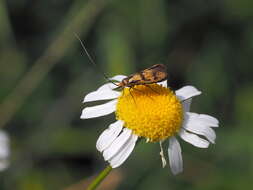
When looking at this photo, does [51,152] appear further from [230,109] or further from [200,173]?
[230,109]

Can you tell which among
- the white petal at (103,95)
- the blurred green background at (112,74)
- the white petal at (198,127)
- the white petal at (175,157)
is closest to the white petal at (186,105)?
the white petal at (198,127)

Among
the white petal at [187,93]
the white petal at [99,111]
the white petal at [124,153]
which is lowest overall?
the white petal at [187,93]

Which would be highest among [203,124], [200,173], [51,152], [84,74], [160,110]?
[160,110]

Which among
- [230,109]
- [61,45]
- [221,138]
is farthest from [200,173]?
[61,45]

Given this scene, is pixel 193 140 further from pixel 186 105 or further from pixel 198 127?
pixel 186 105

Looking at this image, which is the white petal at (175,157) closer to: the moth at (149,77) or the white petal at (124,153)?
the white petal at (124,153)
